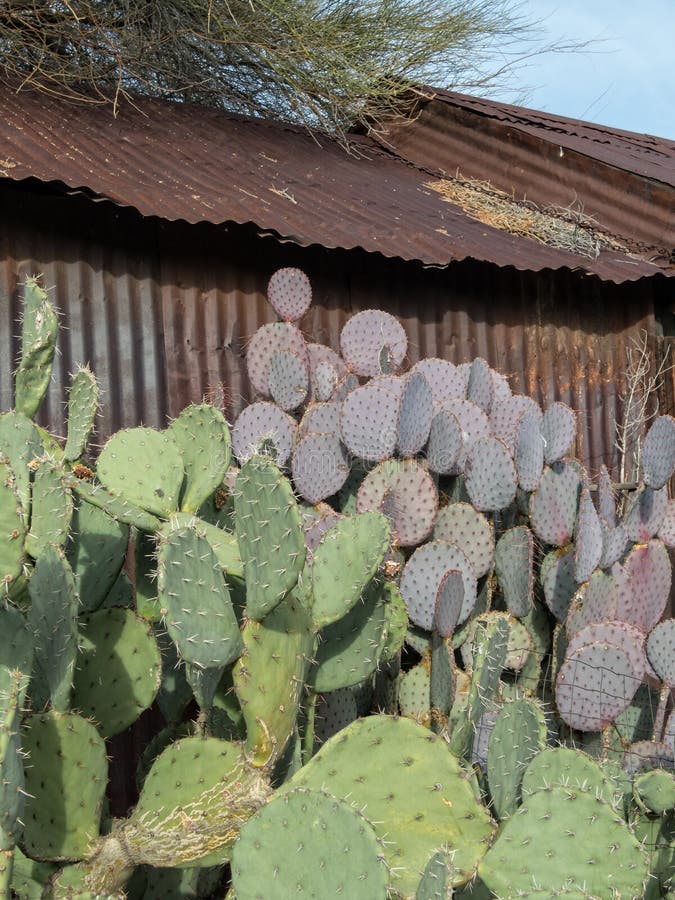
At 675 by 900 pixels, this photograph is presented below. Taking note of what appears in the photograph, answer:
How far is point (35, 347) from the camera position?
334cm

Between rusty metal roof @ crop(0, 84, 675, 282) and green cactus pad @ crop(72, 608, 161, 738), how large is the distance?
2.25 m

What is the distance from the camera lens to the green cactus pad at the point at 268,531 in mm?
2766

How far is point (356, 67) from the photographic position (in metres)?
7.86

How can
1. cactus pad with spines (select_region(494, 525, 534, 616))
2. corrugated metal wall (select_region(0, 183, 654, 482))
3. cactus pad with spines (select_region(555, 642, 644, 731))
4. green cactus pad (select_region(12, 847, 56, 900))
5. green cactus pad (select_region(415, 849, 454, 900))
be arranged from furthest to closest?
corrugated metal wall (select_region(0, 183, 654, 482)), cactus pad with spines (select_region(494, 525, 534, 616)), cactus pad with spines (select_region(555, 642, 644, 731)), green cactus pad (select_region(12, 847, 56, 900)), green cactus pad (select_region(415, 849, 454, 900))

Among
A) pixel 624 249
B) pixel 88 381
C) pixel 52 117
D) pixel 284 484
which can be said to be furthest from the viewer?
pixel 624 249

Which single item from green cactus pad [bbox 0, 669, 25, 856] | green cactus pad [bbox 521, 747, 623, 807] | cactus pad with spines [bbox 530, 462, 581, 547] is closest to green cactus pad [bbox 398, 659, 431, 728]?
cactus pad with spines [bbox 530, 462, 581, 547]

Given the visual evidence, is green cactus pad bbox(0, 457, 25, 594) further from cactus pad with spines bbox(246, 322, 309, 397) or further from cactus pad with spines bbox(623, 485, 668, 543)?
cactus pad with spines bbox(623, 485, 668, 543)

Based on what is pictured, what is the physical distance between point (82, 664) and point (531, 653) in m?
2.04

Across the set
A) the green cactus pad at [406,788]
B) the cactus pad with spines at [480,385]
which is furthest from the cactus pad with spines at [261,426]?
the green cactus pad at [406,788]

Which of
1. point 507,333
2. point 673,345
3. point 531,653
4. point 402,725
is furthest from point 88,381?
point 673,345

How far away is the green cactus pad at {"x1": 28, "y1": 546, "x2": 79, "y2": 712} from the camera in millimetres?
2709

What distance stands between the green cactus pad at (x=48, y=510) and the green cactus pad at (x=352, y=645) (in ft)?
2.92

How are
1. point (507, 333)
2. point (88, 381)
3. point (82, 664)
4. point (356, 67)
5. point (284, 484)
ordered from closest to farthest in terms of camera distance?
point (284, 484) < point (82, 664) < point (88, 381) < point (507, 333) < point (356, 67)

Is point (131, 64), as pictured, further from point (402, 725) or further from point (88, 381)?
point (402, 725)
